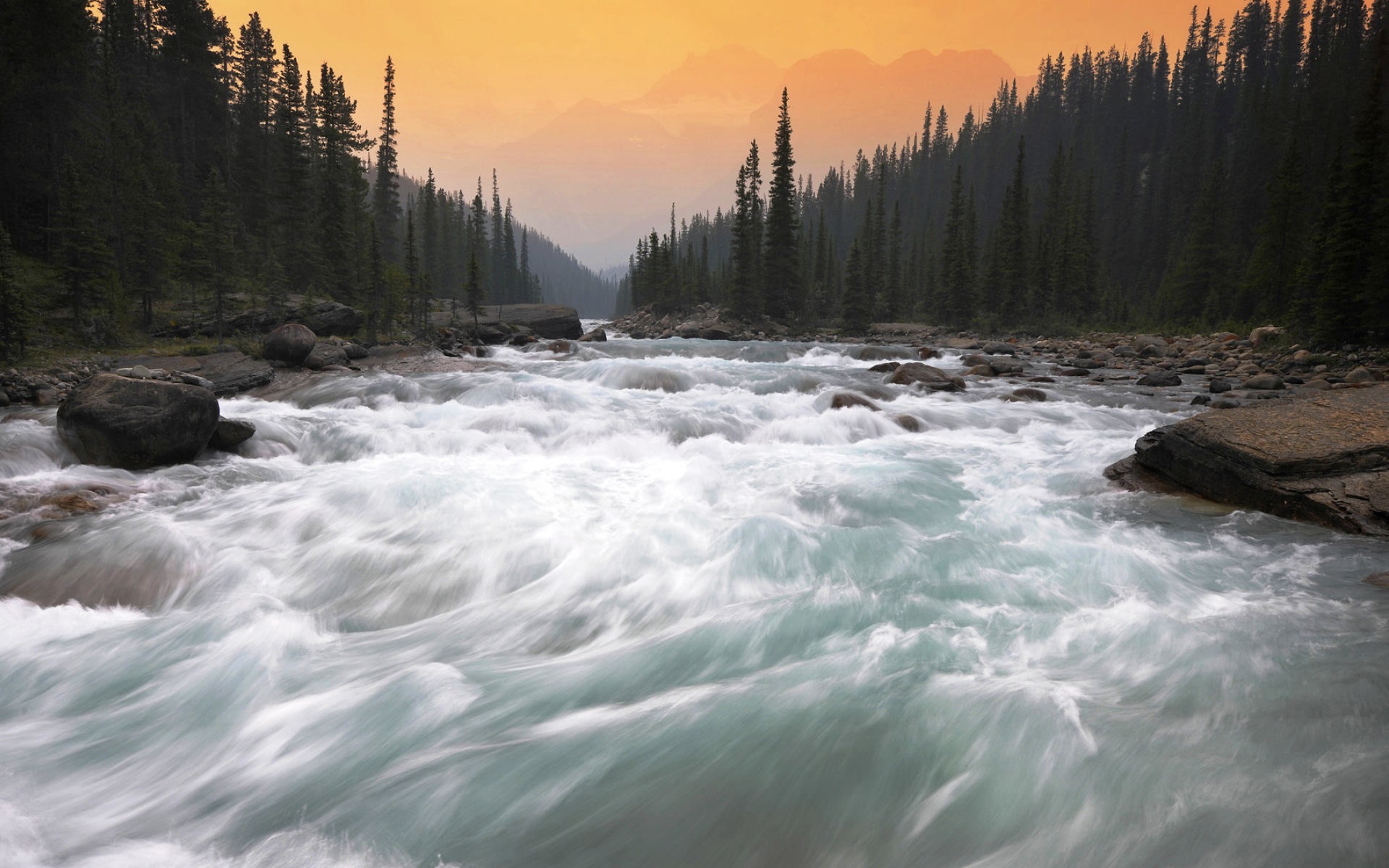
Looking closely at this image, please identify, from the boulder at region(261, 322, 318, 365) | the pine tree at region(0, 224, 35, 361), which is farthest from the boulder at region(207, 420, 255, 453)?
the pine tree at region(0, 224, 35, 361)

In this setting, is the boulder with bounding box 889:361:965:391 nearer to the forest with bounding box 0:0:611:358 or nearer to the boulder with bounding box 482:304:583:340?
A: the forest with bounding box 0:0:611:358

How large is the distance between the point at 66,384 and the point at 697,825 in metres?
19.0

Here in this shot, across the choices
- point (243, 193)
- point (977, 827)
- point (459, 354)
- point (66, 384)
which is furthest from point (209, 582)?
point (243, 193)

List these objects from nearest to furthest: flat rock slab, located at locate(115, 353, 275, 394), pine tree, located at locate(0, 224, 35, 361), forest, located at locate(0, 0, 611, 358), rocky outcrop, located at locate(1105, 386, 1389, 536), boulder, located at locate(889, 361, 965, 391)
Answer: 1. rocky outcrop, located at locate(1105, 386, 1389, 536)
2. pine tree, located at locate(0, 224, 35, 361)
3. flat rock slab, located at locate(115, 353, 275, 394)
4. boulder, located at locate(889, 361, 965, 391)
5. forest, located at locate(0, 0, 611, 358)

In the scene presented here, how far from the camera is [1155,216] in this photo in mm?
72625

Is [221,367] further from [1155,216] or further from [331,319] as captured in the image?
[1155,216]

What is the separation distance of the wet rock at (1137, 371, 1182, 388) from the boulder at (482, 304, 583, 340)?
119 feet

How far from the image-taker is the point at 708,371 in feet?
68.7

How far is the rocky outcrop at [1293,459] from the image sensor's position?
6.37m

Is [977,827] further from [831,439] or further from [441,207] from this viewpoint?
[441,207]

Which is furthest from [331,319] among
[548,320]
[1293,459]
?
[1293,459]

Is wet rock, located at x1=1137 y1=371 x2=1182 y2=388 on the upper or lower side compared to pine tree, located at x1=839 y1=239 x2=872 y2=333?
lower

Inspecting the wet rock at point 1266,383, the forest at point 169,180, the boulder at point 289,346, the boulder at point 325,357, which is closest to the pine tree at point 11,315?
the forest at point 169,180

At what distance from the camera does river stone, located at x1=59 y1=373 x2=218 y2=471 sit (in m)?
9.02
